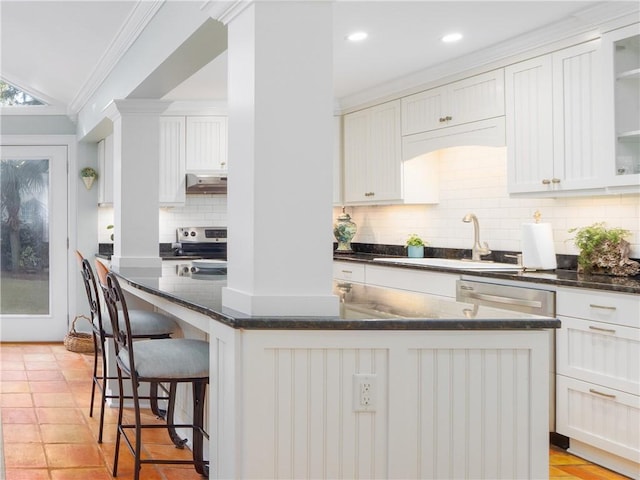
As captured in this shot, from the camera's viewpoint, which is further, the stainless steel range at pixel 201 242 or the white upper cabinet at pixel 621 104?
the stainless steel range at pixel 201 242

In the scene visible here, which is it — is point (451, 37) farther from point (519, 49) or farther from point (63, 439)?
point (63, 439)

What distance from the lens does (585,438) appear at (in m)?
3.38

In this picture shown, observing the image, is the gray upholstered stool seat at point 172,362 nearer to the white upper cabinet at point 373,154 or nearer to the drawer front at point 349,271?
the drawer front at point 349,271

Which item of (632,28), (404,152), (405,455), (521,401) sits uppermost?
(632,28)

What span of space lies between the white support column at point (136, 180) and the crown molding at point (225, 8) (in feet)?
6.51

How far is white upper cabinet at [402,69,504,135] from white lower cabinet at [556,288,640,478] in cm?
155

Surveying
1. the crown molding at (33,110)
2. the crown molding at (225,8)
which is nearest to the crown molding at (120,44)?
the crown molding at (33,110)

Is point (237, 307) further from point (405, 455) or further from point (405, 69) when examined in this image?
point (405, 69)

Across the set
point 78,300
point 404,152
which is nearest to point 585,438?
point 404,152

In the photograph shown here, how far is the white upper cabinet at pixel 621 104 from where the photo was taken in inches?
138

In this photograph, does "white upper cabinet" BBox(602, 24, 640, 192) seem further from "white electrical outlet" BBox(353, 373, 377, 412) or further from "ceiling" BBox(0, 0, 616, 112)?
"white electrical outlet" BBox(353, 373, 377, 412)

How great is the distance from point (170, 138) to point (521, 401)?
199 inches

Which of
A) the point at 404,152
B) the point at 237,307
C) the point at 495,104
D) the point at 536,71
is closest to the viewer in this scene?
the point at 237,307

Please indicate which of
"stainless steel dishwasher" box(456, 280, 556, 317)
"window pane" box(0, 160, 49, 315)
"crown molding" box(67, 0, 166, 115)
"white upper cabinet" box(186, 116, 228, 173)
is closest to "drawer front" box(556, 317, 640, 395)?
"stainless steel dishwasher" box(456, 280, 556, 317)
